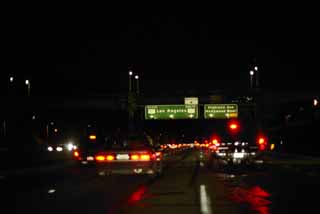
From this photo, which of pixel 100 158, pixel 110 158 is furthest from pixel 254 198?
pixel 100 158

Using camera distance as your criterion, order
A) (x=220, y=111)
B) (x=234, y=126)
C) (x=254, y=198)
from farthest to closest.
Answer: (x=234, y=126) < (x=220, y=111) < (x=254, y=198)

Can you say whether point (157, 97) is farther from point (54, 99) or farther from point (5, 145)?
point (5, 145)

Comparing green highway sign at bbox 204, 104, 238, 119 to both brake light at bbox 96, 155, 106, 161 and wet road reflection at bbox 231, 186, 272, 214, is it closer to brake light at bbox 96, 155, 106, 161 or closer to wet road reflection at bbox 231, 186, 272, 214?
brake light at bbox 96, 155, 106, 161

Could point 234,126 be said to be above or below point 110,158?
above

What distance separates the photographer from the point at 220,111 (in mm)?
65812

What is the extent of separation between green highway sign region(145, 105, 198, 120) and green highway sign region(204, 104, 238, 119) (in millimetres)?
1519

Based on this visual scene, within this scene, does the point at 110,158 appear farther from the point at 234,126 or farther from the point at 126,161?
the point at 234,126

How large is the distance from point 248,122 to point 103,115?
5425 cm

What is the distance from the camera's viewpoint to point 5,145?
78.9 m

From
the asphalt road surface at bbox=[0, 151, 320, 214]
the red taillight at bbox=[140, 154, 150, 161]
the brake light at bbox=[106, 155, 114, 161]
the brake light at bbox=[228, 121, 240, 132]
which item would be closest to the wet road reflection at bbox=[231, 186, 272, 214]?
the asphalt road surface at bbox=[0, 151, 320, 214]

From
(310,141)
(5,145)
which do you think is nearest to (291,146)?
(310,141)

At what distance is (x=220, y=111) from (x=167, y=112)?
519 centimetres

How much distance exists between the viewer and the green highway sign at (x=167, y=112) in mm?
64438

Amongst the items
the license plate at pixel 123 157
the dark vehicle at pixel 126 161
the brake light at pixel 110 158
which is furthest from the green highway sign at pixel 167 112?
the license plate at pixel 123 157
